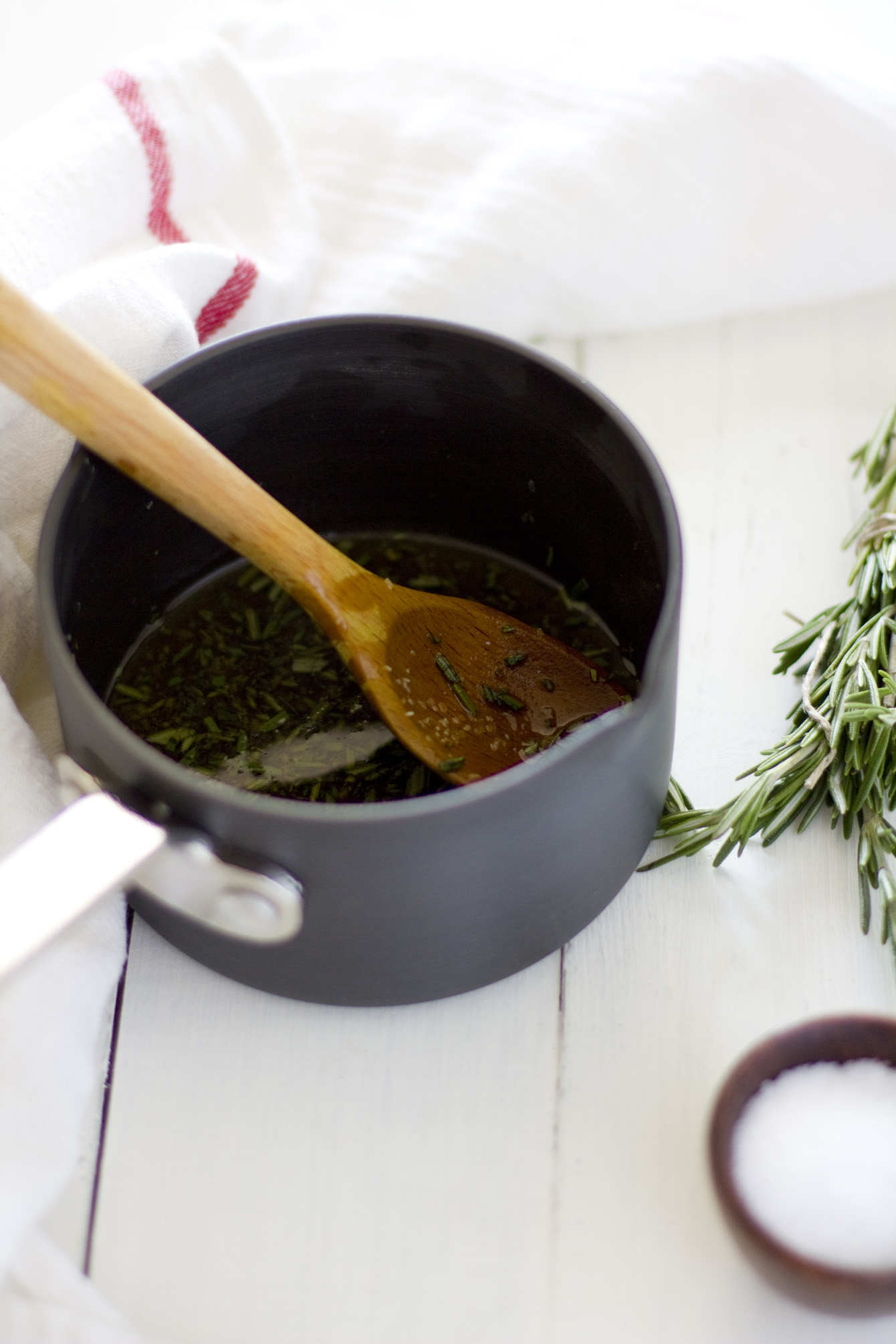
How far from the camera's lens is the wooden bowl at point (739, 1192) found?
0.58 metres

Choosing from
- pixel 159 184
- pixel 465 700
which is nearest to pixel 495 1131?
pixel 465 700

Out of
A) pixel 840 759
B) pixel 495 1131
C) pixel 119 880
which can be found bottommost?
pixel 495 1131

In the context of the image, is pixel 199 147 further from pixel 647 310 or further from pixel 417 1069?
pixel 417 1069

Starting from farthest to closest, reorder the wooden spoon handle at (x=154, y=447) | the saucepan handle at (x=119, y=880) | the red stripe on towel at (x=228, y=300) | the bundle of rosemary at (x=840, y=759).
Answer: the red stripe on towel at (x=228, y=300), the bundle of rosemary at (x=840, y=759), the wooden spoon handle at (x=154, y=447), the saucepan handle at (x=119, y=880)

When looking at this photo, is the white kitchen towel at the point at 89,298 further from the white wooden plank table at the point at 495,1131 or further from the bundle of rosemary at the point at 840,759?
the bundle of rosemary at the point at 840,759

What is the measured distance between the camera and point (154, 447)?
2.32ft

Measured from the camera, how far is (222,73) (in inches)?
38.3

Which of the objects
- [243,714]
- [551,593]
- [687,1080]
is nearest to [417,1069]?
[687,1080]

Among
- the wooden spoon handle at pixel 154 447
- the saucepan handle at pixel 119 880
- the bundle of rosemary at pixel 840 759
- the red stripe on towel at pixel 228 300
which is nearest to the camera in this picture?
the saucepan handle at pixel 119 880

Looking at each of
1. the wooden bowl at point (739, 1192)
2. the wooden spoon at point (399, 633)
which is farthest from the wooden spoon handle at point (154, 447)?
the wooden bowl at point (739, 1192)

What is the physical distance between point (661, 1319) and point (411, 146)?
2.95ft

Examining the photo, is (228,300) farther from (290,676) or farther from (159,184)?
(290,676)

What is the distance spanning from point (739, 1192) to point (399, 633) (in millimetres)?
394

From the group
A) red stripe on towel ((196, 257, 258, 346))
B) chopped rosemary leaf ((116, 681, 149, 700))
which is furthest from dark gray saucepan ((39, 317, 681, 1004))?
red stripe on towel ((196, 257, 258, 346))
